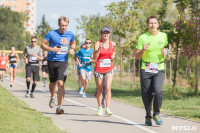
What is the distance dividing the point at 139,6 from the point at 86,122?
50.0 feet

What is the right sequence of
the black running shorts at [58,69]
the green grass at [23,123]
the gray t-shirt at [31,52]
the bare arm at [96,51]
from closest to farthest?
the green grass at [23,123], the bare arm at [96,51], the black running shorts at [58,69], the gray t-shirt at [31,52]

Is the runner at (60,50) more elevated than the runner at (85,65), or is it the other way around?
the runner at (60,50)

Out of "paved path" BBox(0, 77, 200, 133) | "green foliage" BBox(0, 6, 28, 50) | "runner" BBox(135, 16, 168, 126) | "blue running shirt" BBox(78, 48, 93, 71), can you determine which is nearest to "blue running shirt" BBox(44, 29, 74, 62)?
"paved path" BBox(0, 77, 200, 133)

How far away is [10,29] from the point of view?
90312mm

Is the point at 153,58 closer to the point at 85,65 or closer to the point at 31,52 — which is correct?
the point at 31,52

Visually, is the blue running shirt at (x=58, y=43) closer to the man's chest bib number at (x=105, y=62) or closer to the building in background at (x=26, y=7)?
the man's chest bib number at (x=105, y=62)

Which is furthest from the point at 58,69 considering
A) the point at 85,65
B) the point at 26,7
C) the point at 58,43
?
the point at 26,7

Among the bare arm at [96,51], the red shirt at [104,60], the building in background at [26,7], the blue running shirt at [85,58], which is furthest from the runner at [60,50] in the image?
the building in background at [26,7]

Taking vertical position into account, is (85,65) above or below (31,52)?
below

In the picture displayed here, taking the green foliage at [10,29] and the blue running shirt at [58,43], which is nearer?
the blue running shirt at [58,43]

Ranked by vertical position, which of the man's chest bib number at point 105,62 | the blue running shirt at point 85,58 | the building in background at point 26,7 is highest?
the building in background at point 26,7

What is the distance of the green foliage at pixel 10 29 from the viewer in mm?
90250

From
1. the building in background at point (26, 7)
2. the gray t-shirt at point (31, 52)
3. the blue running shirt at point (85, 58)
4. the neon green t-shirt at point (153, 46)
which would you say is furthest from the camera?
the building in background at point (26, 7)

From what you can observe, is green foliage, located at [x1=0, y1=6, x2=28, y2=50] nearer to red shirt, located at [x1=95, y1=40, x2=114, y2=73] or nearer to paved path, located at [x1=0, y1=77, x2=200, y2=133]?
paved path, located at [x1=0, y1=77, x2=200, y2=133]
